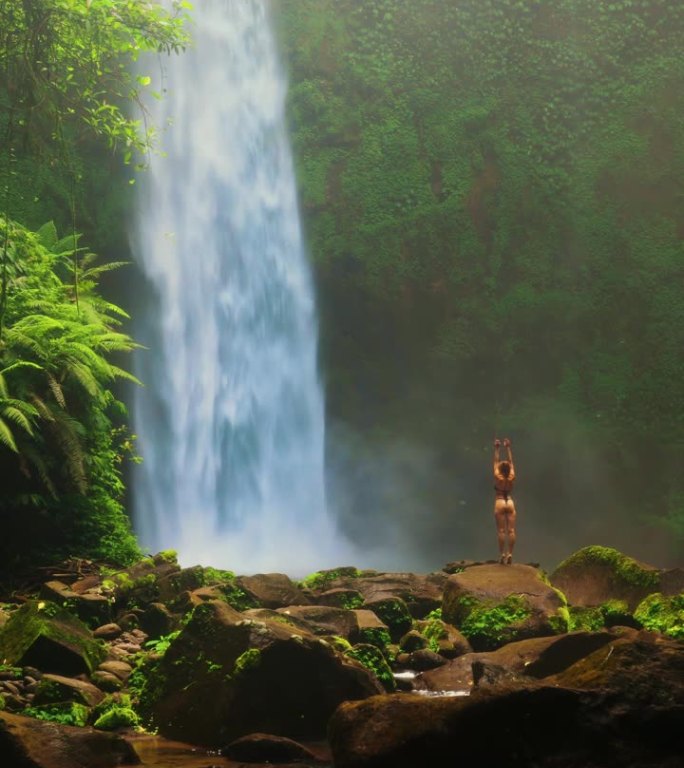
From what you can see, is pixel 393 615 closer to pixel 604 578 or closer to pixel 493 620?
pixel 493 620

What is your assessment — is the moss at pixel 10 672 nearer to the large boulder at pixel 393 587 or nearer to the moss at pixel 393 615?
the moss at pixel 393 615

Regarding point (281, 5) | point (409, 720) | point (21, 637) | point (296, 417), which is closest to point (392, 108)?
point (281, 5)

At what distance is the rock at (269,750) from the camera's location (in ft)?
17.0

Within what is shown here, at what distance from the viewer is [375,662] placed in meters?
6.84

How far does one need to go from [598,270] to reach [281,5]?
32.9ft

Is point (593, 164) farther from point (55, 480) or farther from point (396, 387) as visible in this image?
point (55, 480)

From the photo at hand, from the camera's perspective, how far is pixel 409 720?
454cm

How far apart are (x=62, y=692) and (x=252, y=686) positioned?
4.09 feet

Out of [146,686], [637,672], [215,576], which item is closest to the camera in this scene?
[637,672]

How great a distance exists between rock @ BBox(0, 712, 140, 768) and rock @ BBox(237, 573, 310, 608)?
370 centimetres

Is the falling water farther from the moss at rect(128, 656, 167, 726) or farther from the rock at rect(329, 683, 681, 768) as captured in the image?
the rock at rect(329, 683, 681, 768)

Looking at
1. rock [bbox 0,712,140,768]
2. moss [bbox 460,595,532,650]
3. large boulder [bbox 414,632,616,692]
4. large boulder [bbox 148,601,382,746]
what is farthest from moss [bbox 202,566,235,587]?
rock [bbox 0,712,140,768]

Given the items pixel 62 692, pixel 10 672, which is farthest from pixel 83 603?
pixel 62 692

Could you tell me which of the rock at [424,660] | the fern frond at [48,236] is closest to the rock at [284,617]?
the rock at [424,660]
